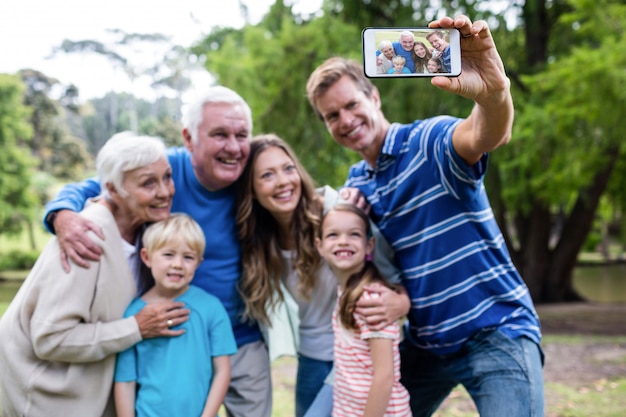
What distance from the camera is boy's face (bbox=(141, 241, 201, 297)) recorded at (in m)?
2.46

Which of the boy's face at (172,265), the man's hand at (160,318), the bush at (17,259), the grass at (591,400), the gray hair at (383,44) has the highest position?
the gray hair at (383,44)

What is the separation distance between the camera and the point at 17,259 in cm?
2148

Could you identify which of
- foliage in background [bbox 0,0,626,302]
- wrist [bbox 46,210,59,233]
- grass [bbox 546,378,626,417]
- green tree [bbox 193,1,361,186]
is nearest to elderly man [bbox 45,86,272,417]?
wrist [bbox 46,210,59,233]

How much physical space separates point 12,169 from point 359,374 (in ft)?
62.9

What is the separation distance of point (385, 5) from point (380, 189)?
340 inches

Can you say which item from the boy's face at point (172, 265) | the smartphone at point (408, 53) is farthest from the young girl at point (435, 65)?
the boy's face at point (172, 265)

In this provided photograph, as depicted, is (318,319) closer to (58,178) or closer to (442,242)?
(442,242)

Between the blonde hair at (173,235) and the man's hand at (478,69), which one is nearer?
the man's hand at (478,69)

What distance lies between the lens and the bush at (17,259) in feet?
68.9

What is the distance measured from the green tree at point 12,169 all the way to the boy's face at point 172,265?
17944mm

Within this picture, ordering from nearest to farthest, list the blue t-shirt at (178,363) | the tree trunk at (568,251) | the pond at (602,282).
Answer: the blue t-shirt at (178,363), the tree trunk at (568,251), the pond at (602,282)

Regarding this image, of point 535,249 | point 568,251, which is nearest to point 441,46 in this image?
point 535,249

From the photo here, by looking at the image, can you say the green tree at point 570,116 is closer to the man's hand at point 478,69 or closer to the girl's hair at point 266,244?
the girl's hair at point 266,244

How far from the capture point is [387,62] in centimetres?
156
